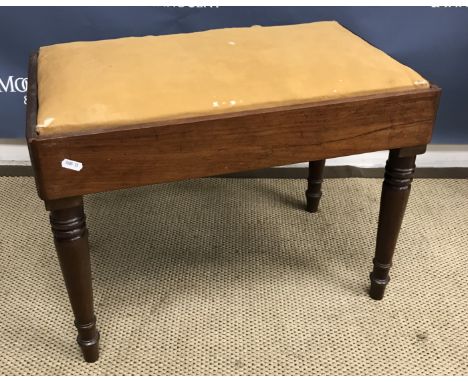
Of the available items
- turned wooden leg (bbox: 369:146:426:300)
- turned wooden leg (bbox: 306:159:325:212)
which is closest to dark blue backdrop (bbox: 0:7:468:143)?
turned wooden leg (bbox: 306:159:325:212)

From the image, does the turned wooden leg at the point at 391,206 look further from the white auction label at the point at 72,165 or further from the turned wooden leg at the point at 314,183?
the white auction label at the point at 72,165

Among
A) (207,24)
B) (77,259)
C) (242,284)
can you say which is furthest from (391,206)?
(207,24)

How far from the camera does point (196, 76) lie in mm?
829

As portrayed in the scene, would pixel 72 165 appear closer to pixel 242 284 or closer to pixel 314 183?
pixel 242 284

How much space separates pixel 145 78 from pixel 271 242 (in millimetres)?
541

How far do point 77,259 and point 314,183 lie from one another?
638 millimetres

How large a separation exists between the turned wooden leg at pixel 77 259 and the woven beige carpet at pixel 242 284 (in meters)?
0.07

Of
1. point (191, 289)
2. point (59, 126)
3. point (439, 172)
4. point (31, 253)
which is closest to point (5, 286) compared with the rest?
point (31, 253)

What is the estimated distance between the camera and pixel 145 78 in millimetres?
821

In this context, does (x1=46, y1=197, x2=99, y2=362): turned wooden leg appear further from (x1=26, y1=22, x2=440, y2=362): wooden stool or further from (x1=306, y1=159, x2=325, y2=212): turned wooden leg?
(x1=306, y1=159, x2=325, y2=212): turned wooden leg

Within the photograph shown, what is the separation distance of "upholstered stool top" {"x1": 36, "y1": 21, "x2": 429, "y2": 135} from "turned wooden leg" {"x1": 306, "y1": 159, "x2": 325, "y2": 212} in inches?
14.8

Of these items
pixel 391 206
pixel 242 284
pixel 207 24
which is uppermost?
pixel 207 24

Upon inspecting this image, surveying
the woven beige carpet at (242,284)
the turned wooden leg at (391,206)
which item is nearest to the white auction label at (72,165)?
the woven beige carpet at (242,284)

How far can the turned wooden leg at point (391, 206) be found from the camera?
0.92 meters
